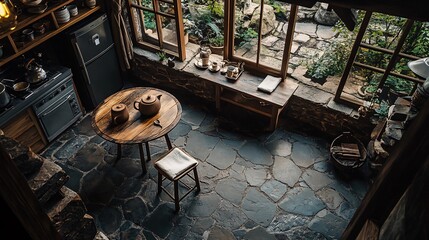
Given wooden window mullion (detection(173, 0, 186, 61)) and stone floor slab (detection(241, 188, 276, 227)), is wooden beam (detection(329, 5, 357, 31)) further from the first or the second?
wooden window mullion (detection(173, 0, 186, 61))

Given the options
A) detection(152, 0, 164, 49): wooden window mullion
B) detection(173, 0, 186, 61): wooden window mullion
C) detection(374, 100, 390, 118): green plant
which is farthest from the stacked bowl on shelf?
detection(374, 100, 390, 118): green plant

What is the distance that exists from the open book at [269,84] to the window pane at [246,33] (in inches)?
16.7

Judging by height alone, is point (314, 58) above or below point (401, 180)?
below

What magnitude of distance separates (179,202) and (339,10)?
3.58 m

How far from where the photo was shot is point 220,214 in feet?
15.1

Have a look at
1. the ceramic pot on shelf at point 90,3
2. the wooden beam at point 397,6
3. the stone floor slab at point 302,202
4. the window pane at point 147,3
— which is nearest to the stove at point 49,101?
the ceramic pot on shelf at point 90,3

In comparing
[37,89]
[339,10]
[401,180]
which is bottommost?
[37,89]

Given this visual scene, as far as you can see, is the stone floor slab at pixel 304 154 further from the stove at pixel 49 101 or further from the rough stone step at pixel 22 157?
the rough stone step at pixel 22 157

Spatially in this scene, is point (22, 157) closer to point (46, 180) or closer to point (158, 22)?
point (46, 180)

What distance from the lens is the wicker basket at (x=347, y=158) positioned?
484 cm

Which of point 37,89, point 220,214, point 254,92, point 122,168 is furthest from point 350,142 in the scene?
point 37,89

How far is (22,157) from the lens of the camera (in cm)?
195

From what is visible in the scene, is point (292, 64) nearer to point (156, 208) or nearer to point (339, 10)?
point (156, 208)

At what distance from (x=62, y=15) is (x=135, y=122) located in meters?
1.85
